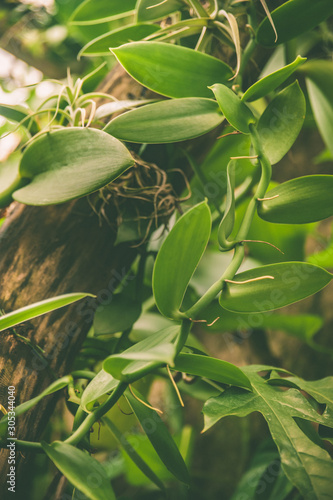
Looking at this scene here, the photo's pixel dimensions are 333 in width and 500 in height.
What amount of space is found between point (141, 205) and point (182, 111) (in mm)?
152

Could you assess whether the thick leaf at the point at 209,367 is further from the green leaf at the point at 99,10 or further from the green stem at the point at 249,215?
the green leaf at the point at 99,10

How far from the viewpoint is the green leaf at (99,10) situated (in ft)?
1.93

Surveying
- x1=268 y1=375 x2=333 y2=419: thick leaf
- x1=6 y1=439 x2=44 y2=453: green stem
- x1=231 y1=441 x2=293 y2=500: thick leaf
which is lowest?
x1=231 y1=441 x2=293 y2=500: thick leaf

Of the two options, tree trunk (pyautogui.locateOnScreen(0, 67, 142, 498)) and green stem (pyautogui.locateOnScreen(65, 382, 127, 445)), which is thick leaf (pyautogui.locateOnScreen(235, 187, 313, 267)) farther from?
green stem (pyautogui.locateOnScreen(65, 382, 127, 445))

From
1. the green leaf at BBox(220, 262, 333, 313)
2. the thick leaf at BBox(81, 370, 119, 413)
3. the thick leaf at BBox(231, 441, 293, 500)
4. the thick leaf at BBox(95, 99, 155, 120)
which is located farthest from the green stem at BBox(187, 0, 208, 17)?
the thick leaf at BBox(231, 441, 293, 500)

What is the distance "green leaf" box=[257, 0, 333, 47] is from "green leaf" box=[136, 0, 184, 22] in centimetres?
13

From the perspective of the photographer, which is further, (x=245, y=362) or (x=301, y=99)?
(x=245, y=362)

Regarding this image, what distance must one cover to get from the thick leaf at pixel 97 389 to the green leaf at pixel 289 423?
91mm

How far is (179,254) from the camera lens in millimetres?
317

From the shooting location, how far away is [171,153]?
538mm

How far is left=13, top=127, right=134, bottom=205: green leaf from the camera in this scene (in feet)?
1.21

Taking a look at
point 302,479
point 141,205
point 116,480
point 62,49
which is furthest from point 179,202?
point 62,49

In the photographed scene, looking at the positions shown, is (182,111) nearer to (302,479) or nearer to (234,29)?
(234,29)

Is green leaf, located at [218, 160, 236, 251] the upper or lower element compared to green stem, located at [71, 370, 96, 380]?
upper
